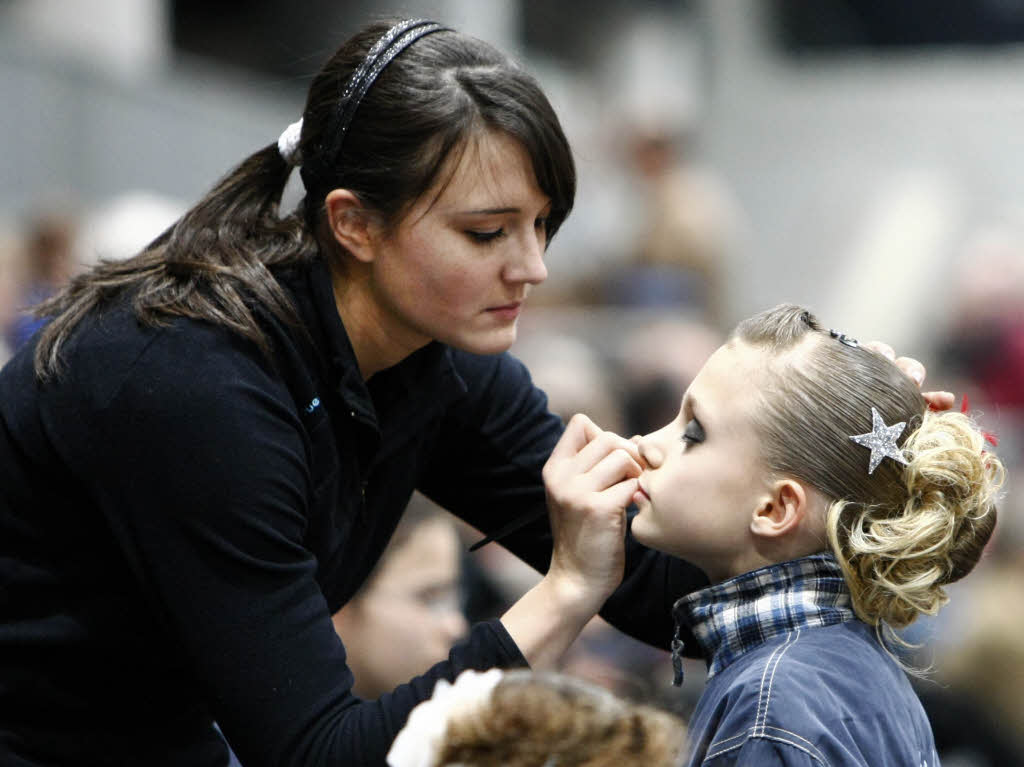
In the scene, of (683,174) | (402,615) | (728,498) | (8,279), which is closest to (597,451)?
(728,498)

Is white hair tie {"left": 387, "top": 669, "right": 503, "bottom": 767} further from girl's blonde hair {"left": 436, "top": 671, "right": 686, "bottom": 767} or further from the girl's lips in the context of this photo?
the girl's lips

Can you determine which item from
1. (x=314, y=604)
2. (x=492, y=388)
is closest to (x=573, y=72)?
(x=492, y=388)

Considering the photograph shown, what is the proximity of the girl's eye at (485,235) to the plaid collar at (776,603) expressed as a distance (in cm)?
50

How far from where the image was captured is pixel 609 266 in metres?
5.86

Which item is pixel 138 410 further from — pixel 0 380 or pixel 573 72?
pixel 573 72

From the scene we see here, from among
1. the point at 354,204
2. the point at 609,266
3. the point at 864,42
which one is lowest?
the point at 609,266

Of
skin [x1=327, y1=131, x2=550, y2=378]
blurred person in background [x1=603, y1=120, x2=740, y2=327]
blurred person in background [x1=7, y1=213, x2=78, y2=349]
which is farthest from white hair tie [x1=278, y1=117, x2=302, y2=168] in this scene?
blurred person in background [x1=603, y1=120, x2=740, y2=327]

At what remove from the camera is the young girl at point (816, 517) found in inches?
65.3

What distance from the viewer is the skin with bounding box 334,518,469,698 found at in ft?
8.56

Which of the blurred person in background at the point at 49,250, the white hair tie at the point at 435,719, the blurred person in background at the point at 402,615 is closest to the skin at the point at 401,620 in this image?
the blurred person in background at the point at 402,615

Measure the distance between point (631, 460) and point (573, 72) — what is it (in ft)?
23.9

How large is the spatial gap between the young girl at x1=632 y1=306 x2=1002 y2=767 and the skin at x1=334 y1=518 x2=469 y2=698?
0.90m

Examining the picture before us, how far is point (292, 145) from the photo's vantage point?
1.84 m

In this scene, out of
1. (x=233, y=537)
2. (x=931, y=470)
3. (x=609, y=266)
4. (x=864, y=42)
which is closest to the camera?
(x=233, y=537)
